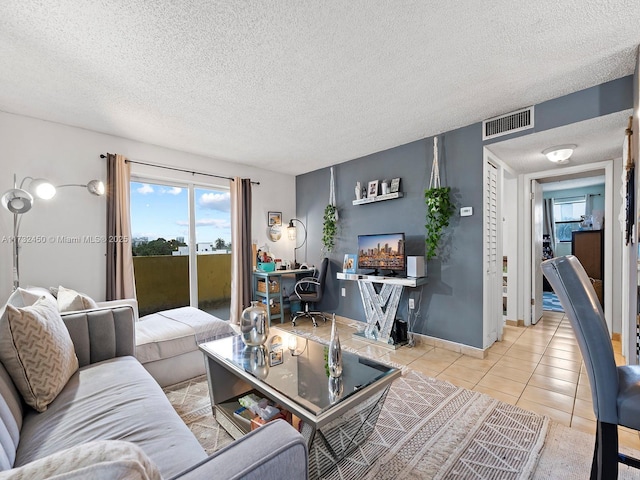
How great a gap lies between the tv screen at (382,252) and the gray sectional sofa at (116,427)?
269 centimetres

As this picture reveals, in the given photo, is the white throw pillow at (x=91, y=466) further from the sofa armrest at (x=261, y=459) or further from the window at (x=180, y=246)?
the window at (x=180, y=246)

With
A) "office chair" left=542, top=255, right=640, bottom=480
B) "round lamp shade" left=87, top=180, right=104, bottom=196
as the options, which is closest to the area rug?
"office chair" left=542, top=255, right=640, bottom=480

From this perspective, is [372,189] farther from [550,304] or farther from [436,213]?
[550,304]

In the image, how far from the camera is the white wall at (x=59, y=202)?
2740mm

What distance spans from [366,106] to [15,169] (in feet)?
11.3

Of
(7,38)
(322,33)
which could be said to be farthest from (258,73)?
(7,38)

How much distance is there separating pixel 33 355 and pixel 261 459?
1.32m

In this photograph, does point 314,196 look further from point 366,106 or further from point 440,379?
point 440,379

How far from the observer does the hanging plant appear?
3.18 meters

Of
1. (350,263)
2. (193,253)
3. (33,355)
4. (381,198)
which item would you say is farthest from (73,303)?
(381,198)

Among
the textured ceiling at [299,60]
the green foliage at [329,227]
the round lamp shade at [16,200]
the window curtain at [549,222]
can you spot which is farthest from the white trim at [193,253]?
the window curtain at [549,222]

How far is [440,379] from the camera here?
2488mm

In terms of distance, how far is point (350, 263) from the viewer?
13.4 ft

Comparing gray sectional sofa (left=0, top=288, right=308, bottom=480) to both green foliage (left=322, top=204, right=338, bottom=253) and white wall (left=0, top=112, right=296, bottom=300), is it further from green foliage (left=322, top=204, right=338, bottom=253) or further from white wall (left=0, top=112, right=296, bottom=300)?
green foliage (left=322, top=204, right=338, bottom=253)
